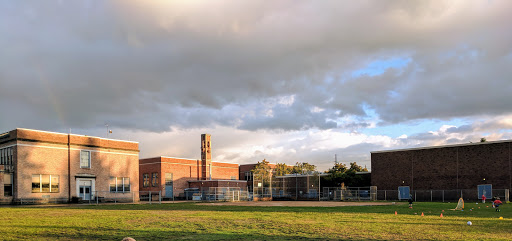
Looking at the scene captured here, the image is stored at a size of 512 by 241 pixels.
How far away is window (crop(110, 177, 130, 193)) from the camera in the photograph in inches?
2618

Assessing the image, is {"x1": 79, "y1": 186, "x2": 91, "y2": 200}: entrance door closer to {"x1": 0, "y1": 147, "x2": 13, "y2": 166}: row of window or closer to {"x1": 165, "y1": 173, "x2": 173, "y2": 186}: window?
{"x1": 0, "y1": 147, "x2": 13, "y2": 166}: row of window

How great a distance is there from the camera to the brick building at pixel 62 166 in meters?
54.3

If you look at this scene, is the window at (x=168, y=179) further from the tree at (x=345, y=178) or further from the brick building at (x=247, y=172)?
the tree at (x=345, y=178)

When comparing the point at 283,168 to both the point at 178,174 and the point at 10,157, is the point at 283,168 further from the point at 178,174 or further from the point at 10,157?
the point at 10,157

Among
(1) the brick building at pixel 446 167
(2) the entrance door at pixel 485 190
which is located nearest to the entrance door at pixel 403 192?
(1) the brick building at pixel 446 167

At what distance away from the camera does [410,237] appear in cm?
1509

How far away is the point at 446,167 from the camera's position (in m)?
61.1

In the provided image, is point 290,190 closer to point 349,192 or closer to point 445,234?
point 349,192

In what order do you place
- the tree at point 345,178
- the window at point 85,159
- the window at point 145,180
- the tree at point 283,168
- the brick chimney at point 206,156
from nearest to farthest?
Result: the window at point 85,159
the tree at point 345,178
the window at point 145,180
the brick chimney at point 206,156
the tree at point 283,168

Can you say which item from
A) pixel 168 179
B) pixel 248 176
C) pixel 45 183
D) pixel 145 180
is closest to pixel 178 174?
pixel 168 179

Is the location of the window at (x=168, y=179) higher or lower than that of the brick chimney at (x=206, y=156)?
lower

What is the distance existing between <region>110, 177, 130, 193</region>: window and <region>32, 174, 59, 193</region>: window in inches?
376

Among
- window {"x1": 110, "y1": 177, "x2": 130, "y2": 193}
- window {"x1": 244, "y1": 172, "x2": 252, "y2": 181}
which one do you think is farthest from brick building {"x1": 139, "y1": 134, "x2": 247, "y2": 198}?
window {"x1": 244, "y1": 172, "x2": 252, "y2": 181}

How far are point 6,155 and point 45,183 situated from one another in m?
6.24
